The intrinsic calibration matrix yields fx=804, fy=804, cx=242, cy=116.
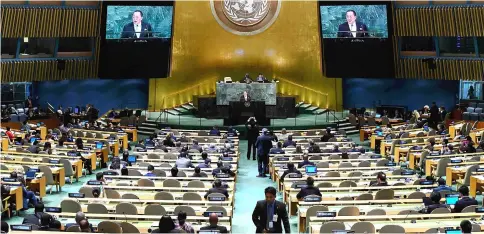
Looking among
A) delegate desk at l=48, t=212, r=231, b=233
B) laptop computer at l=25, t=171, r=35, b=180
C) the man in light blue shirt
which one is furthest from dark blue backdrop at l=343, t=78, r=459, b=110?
delegate desk at l=48, t=212, r=231, b=233

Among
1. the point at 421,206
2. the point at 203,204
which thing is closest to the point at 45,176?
the point at 203,204

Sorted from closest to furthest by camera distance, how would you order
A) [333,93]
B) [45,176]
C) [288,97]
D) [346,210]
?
[346,210] < [45,176] < [288,97] < [333,93]

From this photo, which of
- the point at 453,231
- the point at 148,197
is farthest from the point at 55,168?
the point at 453,231

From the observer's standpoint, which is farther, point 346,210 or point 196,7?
point 196,7

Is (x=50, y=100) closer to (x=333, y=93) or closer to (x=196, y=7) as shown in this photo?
(x=196, y=7)

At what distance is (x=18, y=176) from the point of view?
18.4 meters

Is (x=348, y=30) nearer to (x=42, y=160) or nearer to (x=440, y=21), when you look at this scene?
(x=440, y=21)

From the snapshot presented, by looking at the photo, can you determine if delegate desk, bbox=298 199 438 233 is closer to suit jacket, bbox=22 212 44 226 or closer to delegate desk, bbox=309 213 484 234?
delegate desk, bbox=309 213 484 234

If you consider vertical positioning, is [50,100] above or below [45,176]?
above

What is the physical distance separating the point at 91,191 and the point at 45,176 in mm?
4164

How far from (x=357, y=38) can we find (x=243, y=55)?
6.82 meters

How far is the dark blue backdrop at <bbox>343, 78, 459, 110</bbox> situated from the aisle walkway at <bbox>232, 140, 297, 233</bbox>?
12216 mm

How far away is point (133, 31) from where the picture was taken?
3394 centimetres

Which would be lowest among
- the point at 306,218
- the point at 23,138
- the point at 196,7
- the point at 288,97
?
the point at 306,218
